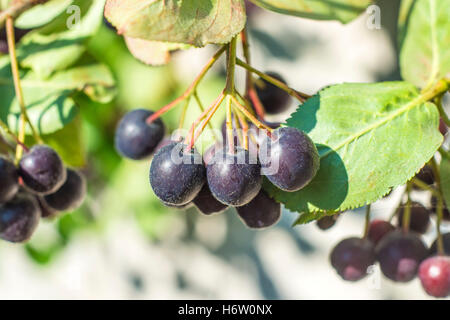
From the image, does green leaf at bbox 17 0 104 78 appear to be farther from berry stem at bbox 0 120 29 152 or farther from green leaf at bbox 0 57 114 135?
berry stem at bbox 0 120 29 152

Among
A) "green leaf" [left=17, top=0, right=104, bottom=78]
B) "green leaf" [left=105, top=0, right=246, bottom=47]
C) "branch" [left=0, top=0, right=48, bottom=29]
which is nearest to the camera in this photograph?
"green leaf" [left=105, top=0, right=246, bottom=47]

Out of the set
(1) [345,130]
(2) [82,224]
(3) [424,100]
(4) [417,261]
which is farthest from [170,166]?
(2) [82,224]

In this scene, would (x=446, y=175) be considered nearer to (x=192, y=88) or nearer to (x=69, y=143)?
(x=192, y=88)

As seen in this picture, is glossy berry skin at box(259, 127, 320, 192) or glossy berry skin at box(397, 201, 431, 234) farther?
glossy berry skin at box(397, 201, 431, 234)

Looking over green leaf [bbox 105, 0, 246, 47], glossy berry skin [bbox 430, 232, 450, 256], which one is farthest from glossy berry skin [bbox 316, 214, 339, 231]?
green leaf [bbox 105, 0, 246, 47]

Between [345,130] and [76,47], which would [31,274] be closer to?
[76,47]

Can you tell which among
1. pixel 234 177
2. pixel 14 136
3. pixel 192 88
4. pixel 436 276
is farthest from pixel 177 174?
pixel 436 276

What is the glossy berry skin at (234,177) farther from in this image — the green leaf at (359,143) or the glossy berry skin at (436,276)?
the glossy berry skin at (436,276)
